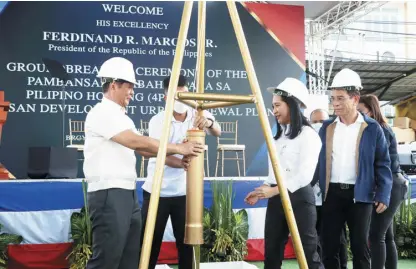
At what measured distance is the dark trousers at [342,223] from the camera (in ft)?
9.12

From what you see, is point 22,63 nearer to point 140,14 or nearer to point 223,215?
point 140,14

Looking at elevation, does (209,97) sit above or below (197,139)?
above

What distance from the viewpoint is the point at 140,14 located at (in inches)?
342

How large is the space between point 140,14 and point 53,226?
5.26 metres

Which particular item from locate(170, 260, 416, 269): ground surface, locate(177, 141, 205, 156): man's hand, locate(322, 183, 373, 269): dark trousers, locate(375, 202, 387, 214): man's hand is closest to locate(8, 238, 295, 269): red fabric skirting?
locate(170, 260, 416, 269): ground surface

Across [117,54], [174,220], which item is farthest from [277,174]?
[117,54]

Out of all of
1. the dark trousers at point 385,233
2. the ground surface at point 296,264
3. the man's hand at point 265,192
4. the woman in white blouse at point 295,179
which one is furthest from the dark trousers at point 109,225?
the ground surface at point 296,264

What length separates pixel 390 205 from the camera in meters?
3.21

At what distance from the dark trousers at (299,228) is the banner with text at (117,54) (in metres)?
5.81

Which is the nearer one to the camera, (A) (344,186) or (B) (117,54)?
(A) (344,186)

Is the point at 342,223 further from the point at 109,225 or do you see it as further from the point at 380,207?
the point at 109,225

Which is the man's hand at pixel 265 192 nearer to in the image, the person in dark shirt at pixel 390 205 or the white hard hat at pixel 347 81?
the white hard hat at pixel 347 81

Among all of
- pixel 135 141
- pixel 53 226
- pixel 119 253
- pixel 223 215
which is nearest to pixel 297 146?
pixel 135 141

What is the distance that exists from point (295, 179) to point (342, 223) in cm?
66
